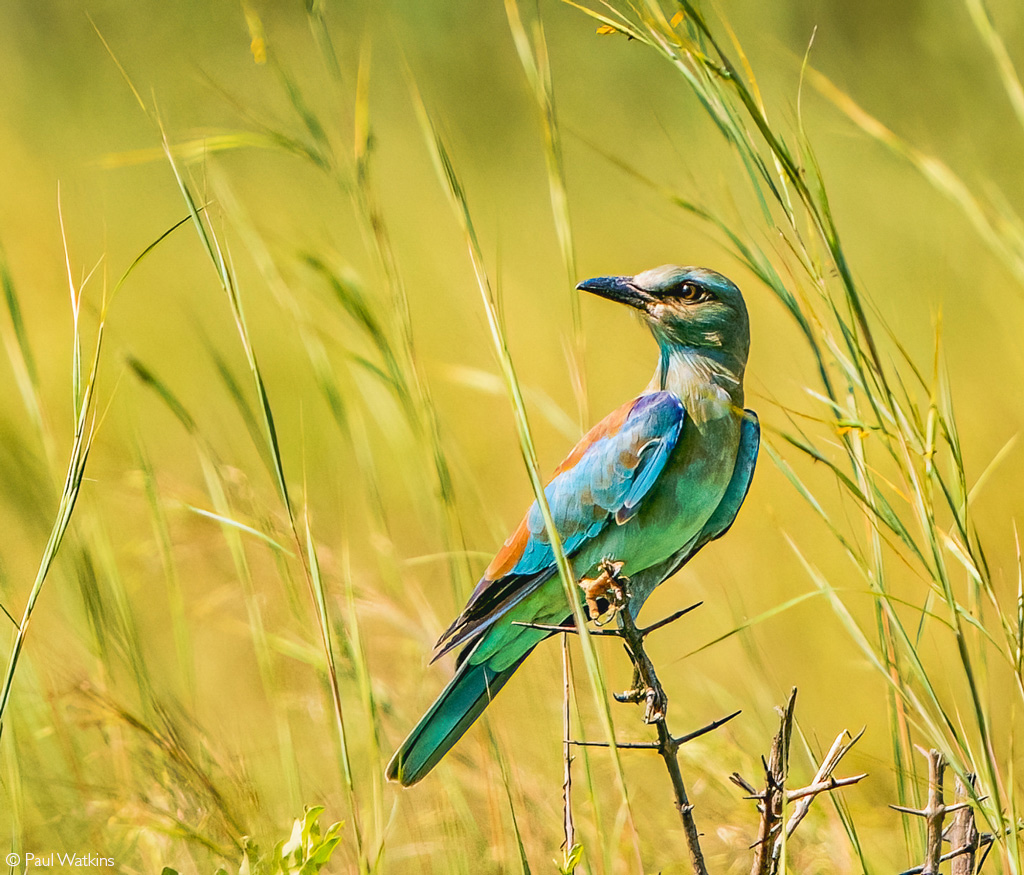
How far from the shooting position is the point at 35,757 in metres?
1.94

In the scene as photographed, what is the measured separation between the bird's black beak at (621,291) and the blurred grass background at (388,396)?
240mm

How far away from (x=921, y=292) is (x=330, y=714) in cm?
380

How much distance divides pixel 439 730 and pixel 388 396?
1.79 ft

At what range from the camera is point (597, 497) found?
188 cm

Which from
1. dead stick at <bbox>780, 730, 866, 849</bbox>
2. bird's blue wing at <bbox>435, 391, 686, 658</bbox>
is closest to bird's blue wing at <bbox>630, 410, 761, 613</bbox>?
bird's blue wing at <bbox>435, 391, 686, 658</bbox>

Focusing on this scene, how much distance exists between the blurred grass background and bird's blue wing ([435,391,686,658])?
0.11m

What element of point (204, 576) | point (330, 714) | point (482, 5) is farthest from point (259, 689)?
point (482, 5)

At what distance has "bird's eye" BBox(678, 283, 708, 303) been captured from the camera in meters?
2.03

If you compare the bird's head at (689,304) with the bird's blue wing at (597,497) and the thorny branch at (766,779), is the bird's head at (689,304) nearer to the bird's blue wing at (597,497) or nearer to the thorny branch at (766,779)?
the bird's blue wing at (597,497)

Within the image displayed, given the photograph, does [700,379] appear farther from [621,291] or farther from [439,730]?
[439,730]

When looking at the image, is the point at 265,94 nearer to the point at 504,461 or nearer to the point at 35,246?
the point at 35,246

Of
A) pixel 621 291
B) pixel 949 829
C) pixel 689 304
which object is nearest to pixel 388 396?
pixel 621 291

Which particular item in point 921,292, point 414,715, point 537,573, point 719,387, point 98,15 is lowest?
point 414,715

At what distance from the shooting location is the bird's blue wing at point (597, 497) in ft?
6.02
